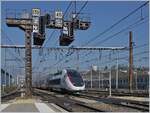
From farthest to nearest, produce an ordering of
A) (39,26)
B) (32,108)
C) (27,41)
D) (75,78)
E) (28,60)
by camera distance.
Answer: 1. (75,78)
2. (28,60)
3. (27,41)
4. (39,26)
5. (32,108)

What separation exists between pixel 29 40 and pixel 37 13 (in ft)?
11.7

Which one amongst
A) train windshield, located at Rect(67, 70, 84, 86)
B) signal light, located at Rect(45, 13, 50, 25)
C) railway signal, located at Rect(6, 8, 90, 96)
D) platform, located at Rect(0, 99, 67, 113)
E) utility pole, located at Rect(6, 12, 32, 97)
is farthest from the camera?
train windshield, located at Rect(67, 70, 84, 86)

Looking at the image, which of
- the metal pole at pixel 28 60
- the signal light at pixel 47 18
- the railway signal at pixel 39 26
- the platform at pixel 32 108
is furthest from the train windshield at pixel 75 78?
the platform at pixel 32 108

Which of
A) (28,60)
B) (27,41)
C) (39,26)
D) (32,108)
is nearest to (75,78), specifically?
(28,60)

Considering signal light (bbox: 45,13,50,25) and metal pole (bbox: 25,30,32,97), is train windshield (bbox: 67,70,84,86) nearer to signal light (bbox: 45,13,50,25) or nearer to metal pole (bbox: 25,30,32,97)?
metal pole (bbox: 25,30,32,97)

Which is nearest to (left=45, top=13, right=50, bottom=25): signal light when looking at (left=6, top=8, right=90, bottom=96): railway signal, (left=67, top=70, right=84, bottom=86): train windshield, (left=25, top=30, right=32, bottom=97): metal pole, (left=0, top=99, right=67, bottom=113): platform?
(left=6, top=8, right=90, bottom=96): railway signal

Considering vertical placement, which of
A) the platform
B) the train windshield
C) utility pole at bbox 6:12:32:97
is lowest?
the platform

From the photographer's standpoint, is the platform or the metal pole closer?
the platform

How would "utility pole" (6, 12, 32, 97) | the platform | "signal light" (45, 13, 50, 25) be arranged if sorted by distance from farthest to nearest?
"utility pole" (6, 12, 32, 97) → "signal light" (45, 13, 50, 25) → the platform

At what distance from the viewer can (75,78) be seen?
171 ft

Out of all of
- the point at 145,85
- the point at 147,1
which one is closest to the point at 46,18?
the point at 147,1

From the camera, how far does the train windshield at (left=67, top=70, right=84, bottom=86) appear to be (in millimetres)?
51344

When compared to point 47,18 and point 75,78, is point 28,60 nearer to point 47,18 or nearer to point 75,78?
point 47,18

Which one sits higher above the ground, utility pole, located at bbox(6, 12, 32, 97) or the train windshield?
utility pole, located at bbox(6, 12, 32, 97)
